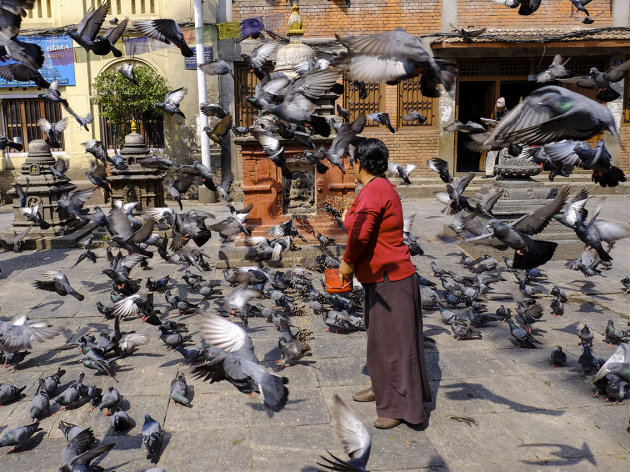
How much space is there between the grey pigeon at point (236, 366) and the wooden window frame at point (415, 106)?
1283 cm

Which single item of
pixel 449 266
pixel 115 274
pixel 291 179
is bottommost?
pixel 449 266

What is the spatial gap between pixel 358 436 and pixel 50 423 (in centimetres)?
233

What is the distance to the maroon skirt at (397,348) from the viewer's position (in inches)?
137

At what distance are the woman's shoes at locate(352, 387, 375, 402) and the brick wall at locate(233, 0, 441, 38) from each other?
1323 cm

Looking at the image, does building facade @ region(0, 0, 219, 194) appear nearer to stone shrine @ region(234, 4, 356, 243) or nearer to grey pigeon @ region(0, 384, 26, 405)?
stone shrine @ region(234, 4, 356, 243)

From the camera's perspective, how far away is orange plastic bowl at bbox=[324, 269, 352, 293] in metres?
3.43

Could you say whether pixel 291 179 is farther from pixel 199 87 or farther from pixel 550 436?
pixel 199 87

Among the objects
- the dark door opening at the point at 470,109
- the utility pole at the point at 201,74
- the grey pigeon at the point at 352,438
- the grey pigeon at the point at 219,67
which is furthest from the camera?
the dark door opening at the point at 470,109

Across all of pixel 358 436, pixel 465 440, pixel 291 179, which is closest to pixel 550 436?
pixel 465 440

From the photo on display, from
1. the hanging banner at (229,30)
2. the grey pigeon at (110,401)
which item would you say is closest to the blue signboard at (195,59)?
the hanging banner at (229,30)

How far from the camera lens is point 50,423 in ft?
12.3

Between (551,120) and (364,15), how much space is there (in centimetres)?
1366

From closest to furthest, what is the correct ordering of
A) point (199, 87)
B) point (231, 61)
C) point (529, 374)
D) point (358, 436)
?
point (358, 436) < point (529, 374) < point (199, 87) < point (231, 61)

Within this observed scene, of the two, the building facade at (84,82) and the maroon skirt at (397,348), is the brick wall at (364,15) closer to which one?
the building facade at (84,82)
